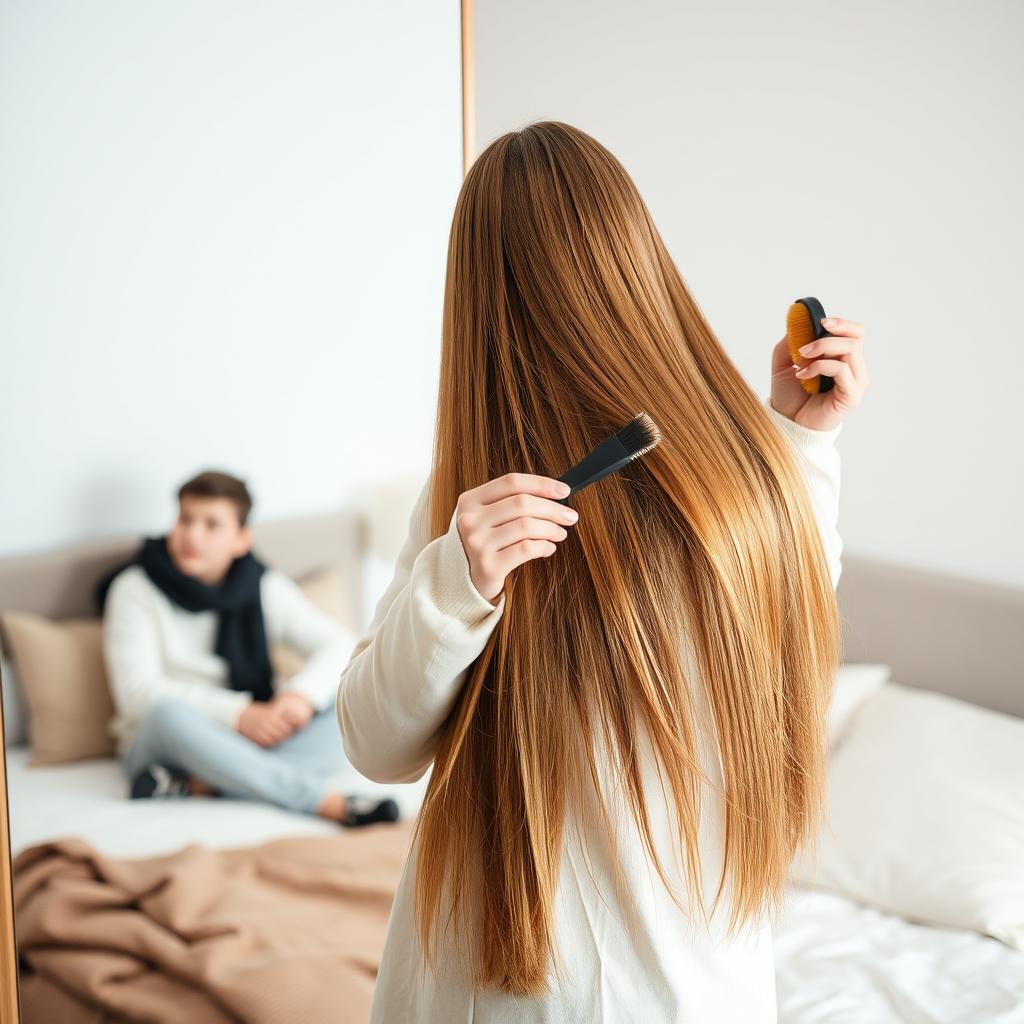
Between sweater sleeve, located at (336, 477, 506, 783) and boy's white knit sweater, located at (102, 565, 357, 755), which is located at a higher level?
sweater sleeve, located at (336, 477, 506, 783)

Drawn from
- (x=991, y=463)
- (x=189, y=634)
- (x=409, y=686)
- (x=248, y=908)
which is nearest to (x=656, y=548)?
(x=409, y=686)

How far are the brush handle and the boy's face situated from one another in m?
0.83

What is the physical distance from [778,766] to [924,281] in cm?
131

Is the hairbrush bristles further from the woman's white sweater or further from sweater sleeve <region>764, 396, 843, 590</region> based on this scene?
the woman's white sweater

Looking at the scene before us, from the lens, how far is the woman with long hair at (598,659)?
0.72 metres

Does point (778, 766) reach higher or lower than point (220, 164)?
lower

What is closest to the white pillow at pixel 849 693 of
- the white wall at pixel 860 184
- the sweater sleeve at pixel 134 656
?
the white wall at pixel 860 184

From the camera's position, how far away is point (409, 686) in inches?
26.8

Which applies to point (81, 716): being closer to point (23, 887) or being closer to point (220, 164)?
point (23, 887)

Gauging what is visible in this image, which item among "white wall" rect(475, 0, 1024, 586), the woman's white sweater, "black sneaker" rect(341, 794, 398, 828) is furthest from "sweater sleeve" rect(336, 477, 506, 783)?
"white wall" rect(475, 0, 1024, 586)

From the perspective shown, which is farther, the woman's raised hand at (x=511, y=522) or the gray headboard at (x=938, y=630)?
the gray headboard at (x=938, y=630)

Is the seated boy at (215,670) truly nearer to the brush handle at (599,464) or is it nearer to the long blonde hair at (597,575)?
the long blonde hair at (597,575)

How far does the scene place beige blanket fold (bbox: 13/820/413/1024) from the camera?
1.24 metres

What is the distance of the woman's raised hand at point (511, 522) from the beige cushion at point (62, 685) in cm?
83
